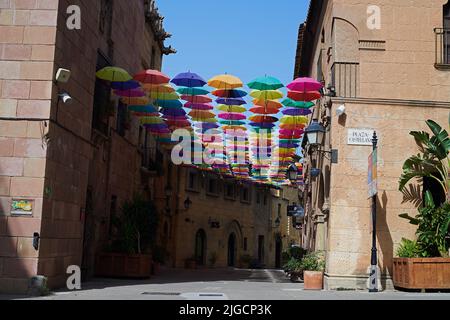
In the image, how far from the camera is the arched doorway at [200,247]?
41000mm

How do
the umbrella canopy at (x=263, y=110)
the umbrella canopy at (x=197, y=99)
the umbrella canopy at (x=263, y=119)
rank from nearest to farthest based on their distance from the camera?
the umbrella canopy at (x=197, y=99) → the umbrella canopy at (x=263, y=110) → the umbrella canopy at (x=263, y=119)

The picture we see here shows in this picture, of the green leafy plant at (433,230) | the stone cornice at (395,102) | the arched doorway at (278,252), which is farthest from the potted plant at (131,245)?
the arched doorway at (278,252)

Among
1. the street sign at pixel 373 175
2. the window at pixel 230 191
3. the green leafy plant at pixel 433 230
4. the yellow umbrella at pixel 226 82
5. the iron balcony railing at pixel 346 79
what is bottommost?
the green leafy plant at pixel 433 230

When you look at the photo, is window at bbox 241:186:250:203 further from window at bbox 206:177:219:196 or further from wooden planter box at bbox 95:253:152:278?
wooden planter box at bbox 95:253:152:278

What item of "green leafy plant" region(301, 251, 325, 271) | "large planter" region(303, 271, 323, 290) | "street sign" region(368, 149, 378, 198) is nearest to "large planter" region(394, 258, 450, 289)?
"street sign" region(368, 149, 378, 198)

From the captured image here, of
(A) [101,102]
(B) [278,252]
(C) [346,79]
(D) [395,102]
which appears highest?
(C) [346,79]

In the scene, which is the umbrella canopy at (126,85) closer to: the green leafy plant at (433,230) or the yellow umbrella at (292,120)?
the yellow umbrella at (292,120)

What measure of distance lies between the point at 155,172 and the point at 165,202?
293 inches

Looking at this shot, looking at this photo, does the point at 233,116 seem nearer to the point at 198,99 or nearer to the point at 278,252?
the point at 198,99

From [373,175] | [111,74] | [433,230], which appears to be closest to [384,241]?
[433,230]

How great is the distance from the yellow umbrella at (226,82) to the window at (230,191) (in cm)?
→ 2451

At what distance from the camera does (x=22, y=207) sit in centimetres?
1384

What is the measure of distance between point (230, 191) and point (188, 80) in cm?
2555

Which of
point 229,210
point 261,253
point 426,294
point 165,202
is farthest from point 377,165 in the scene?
point 261,253
